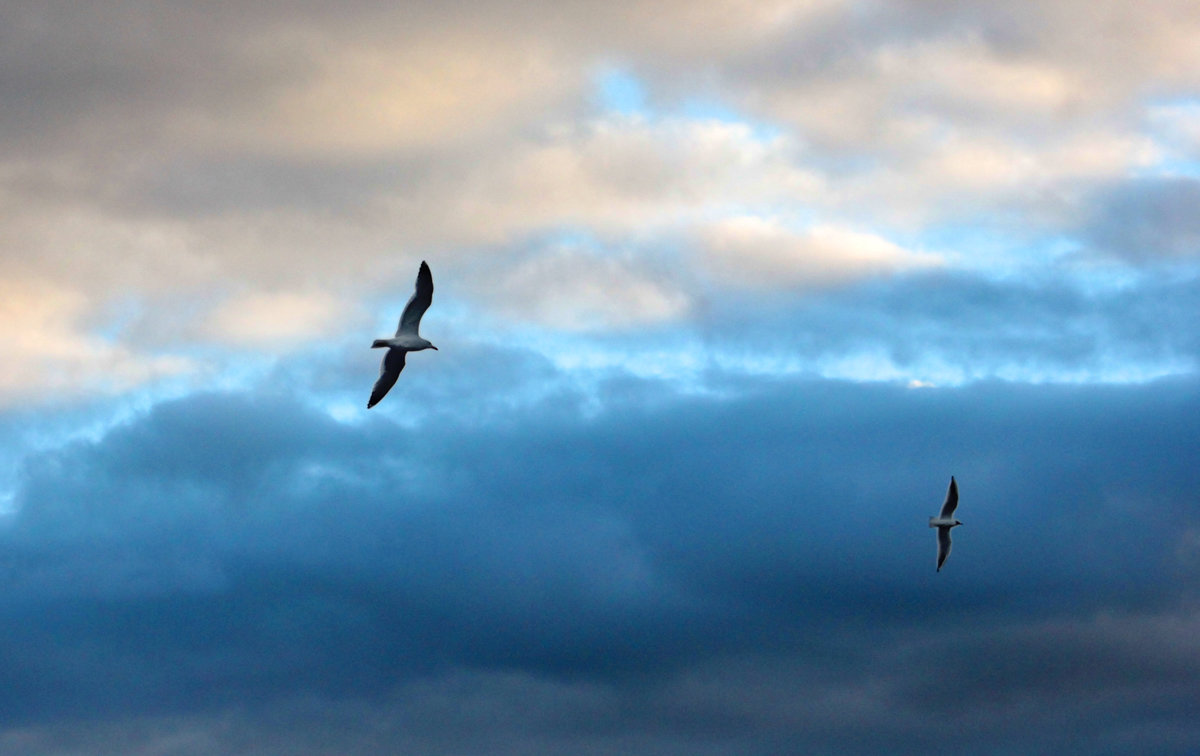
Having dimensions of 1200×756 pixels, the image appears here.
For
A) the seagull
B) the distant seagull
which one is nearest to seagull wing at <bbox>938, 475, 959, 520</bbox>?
the seagull

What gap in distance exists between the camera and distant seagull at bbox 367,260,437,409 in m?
133

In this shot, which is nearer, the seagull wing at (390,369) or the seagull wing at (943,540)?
the seagull wing at (390,369)

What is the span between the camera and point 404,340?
134375mm

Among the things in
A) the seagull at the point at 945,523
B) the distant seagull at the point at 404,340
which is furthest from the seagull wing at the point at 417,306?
the seagull at the point at 945,523

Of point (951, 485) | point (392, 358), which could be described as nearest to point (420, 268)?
point (392, 358)

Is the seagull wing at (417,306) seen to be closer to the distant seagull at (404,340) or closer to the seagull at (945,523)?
the distant seagull at (404,340)

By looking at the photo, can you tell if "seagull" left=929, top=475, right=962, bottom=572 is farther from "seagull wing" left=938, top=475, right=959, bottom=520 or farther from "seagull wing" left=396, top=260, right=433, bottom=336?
"seagull wing" left=396, top=260, right=433, bottom=336

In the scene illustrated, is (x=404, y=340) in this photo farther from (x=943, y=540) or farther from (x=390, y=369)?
(x=943, y=540)

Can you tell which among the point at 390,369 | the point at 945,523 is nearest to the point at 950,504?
the point at 945,523

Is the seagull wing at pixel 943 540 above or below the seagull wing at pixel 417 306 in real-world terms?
below

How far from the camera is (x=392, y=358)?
445 ft

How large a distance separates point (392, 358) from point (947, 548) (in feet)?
225

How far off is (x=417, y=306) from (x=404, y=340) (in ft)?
9.26

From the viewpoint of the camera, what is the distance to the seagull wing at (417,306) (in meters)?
133
